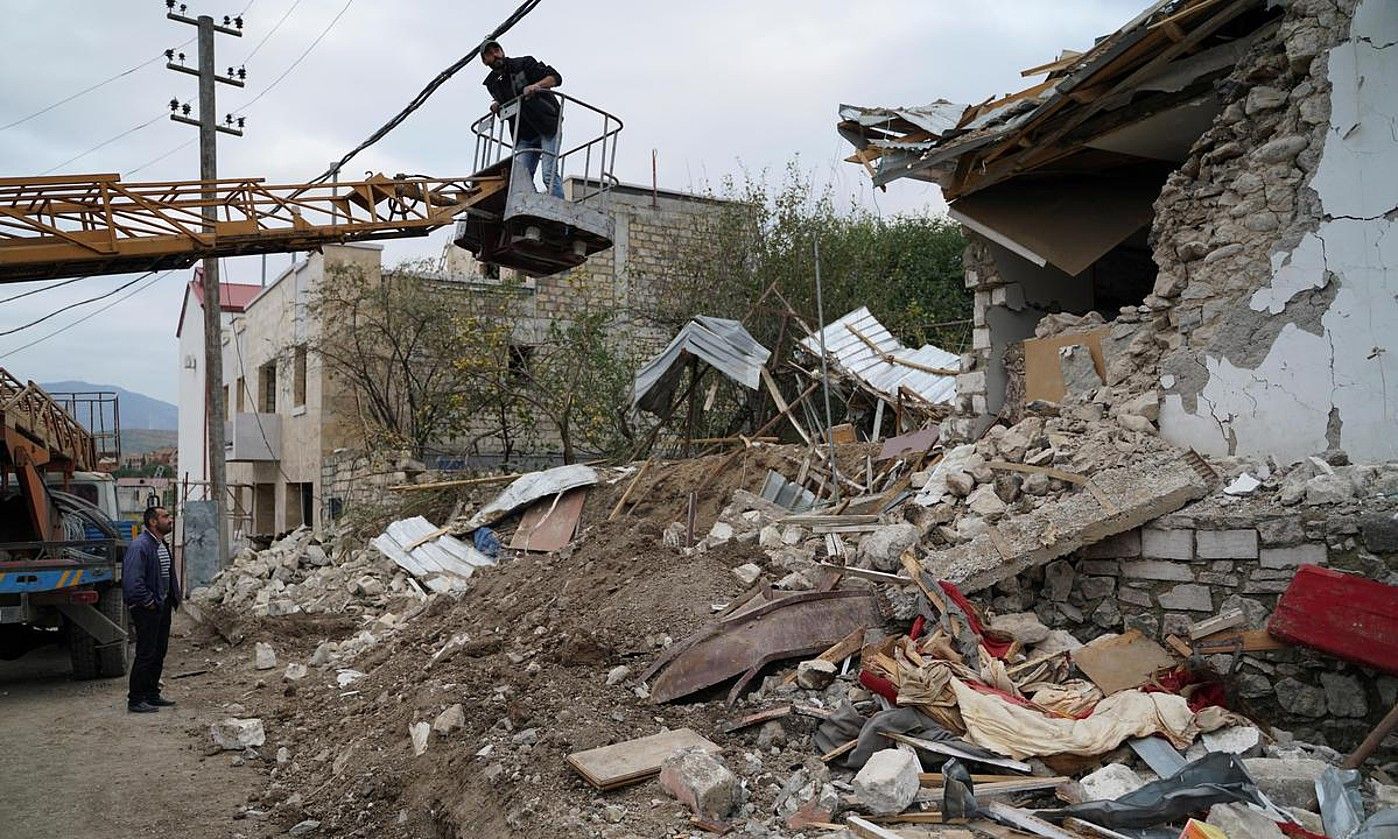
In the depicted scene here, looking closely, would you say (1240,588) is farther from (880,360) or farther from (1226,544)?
(880,360)

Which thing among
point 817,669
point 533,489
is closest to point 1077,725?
point 817,669

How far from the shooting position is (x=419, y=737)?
6648 mm

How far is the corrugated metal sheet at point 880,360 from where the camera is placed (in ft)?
40.8

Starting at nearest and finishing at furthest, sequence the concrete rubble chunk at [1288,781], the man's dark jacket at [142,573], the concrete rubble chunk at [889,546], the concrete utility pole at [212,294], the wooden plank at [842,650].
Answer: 1. the concrete rubble chunk at [1288,781]
2. the wooden plank at [842,650]
3. the concrete rubble chunk at [889,546]
4. the man's dark jacket at [142,573]
5. the concrete utility pole at [212,294]

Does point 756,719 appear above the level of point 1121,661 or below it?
below

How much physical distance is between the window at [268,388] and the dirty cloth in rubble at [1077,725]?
21738mm

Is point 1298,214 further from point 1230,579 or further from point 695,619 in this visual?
point 695,619

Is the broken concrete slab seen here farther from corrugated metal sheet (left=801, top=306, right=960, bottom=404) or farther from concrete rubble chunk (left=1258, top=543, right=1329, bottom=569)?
corrugated metal sheet (left=801, top=306, right=960, bottom=404)

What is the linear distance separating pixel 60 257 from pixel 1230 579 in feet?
27.8

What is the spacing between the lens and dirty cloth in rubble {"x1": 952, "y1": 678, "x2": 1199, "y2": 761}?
16.1ft

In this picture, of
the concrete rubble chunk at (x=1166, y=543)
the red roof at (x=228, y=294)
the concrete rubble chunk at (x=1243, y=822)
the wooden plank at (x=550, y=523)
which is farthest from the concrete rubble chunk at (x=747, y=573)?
the red roof at (x=228, y=294)

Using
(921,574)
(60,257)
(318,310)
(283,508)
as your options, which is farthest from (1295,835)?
(283,508)

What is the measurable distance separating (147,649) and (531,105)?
586cm

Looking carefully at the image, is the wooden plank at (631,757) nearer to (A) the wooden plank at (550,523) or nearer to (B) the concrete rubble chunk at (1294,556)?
(B) the concrete rubble chunk at (1294,556)
